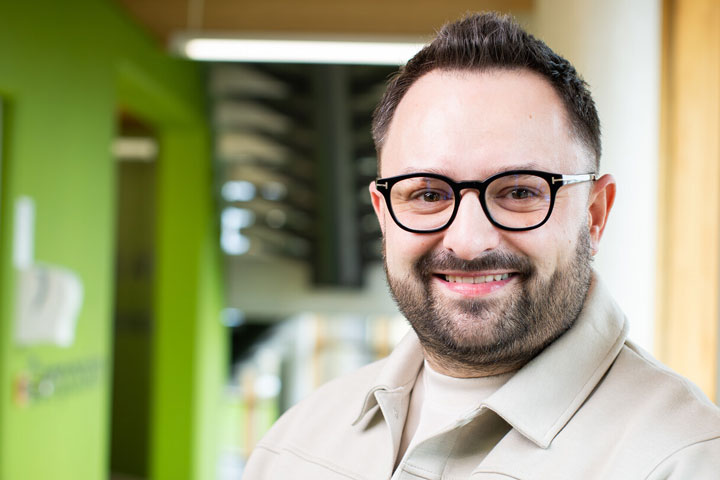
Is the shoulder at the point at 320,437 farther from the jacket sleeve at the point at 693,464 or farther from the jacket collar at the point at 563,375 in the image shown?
the jacket sleeve at the point at 693,464

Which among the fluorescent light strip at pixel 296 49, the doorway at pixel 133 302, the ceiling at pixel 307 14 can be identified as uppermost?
the ceiling at pixel 307 14

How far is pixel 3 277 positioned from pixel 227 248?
10.8 feet

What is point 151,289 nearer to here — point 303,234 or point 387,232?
point 303,234

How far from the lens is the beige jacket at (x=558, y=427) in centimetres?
91

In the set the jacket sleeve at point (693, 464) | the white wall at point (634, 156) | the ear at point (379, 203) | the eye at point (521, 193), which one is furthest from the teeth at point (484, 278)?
the white wall at point (634, 156)

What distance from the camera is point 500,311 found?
3.57 ft

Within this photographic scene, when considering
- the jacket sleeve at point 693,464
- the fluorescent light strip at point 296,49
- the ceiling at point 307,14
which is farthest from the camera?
the ceiling at point 307,14

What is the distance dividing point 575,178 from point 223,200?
18.0 feet

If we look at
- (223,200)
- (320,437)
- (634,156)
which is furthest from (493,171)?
(223,200)

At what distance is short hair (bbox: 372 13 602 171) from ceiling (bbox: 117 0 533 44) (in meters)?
4.20

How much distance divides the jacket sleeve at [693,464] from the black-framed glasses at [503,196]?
1.18ft

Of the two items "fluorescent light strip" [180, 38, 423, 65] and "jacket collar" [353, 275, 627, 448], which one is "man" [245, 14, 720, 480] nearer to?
"jacket collar" [353, 275, 627, 448]

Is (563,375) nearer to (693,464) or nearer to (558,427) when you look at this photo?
(558,427)

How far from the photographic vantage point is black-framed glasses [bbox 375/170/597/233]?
108 centimetres
